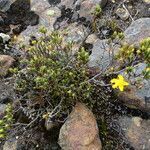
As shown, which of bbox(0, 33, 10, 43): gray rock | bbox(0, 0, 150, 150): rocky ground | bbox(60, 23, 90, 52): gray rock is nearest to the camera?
bbox(0, 0, 150, 150): rocky ground

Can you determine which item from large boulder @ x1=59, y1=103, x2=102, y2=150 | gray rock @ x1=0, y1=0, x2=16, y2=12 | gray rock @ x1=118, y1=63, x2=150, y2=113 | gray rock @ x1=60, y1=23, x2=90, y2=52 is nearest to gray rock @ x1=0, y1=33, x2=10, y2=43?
gray rock @ x1=0, y1=0, x2=16, y2=12

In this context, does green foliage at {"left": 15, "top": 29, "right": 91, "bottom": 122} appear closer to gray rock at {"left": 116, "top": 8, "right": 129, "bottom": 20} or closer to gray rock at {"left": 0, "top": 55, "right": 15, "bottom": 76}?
gray rock at {"left": 0, "top": 55, "right": 15, "bottom": 76}

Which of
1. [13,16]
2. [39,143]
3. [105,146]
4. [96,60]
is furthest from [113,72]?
[13,16]

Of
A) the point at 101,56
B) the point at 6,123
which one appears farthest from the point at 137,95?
the point at 6,123

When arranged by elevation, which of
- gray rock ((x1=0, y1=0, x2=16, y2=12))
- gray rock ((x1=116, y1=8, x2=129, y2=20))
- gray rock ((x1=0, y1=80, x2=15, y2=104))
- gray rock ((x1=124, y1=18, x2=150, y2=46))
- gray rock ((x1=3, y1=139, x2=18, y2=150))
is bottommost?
gray rock ((x1=3, y1=139, x2=18, y2=150))

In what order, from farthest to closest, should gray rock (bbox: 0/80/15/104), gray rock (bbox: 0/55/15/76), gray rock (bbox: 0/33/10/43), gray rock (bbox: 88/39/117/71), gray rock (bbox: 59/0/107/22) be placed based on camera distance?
1. gray rock (bbox: 59/0/107/22)
2. gray rock (bbox: 0/33/10/43)
3. gray rock (bbox: 0/55/15/76)
4. gray rock (bbox: 0/80/15/104)
5. gray rock (bbox: 88/39/117/71)

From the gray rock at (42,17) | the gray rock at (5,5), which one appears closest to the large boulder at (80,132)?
the gray rock at (42,17)

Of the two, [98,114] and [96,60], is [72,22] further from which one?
[98,114]

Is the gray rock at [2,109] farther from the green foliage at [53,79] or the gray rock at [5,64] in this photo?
the gray rock at [5,64]
